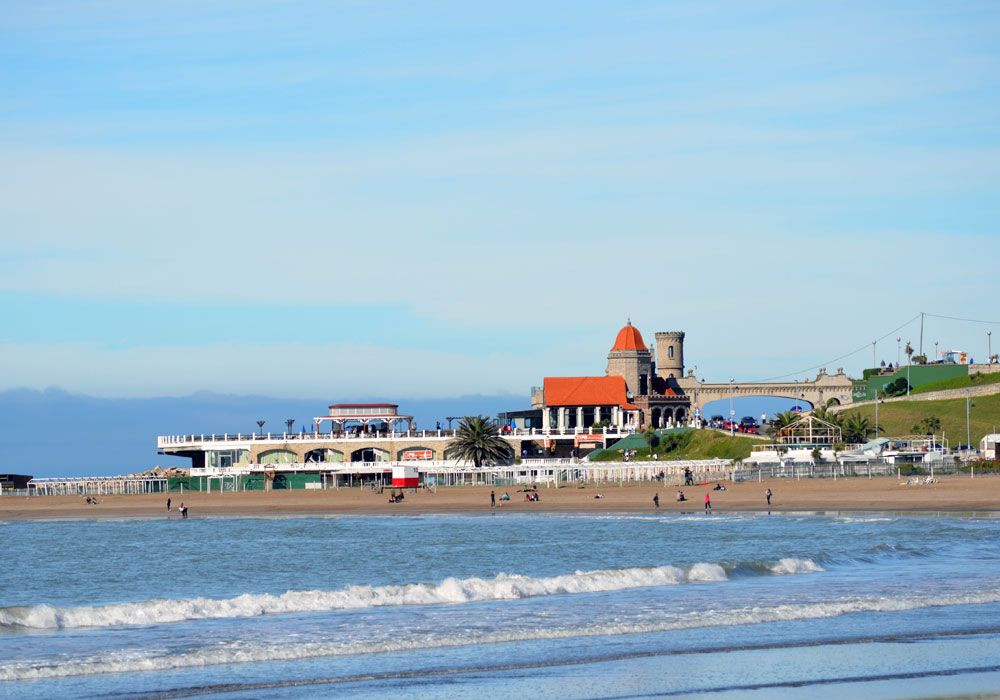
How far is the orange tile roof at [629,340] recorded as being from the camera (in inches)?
4705

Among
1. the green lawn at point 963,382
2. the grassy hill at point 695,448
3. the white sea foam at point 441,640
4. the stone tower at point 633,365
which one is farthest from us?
the stone tower at point 633,365

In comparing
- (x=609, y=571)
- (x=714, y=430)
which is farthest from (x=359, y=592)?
(x=714, y=430)

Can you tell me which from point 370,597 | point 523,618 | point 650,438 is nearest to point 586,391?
point 650,438

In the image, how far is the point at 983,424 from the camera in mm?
95438

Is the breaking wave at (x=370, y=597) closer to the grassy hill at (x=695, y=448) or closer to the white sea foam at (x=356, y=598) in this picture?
the white sea foam at (x=356, y=598)

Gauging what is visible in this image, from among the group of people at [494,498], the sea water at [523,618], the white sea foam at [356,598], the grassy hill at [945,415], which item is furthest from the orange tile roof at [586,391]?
the white sea foam at [356,598]

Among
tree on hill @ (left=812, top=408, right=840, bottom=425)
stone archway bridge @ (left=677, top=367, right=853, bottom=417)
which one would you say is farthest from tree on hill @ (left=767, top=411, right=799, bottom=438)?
stone archway bridge @ (left=677, top=367, right=853, bottom=417)

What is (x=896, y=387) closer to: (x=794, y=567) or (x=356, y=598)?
(x=794, y=567)

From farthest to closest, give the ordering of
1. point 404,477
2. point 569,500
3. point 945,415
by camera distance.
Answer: point 945,415, point 404,477, point 569,500

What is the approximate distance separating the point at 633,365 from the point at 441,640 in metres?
96.5

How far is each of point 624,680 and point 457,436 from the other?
274 feet

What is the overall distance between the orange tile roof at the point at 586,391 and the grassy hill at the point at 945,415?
2129 centimetres

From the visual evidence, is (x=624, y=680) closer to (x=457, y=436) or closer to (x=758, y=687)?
(x=758, y=687)

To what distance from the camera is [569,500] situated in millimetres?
73125
